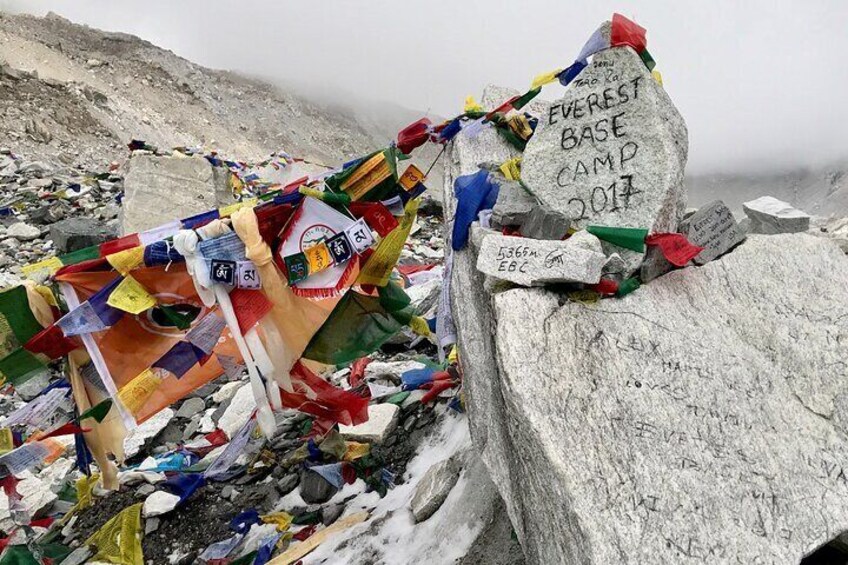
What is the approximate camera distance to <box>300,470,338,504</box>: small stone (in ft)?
16.9

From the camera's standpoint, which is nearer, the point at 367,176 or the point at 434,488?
the point at 367,176

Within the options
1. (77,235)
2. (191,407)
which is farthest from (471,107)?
(77,235)

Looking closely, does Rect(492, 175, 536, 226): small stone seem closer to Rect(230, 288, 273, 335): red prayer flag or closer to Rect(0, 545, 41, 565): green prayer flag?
Rect(230, 288, 273, 335): red prayer flag

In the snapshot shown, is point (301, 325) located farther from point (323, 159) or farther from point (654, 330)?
point (323, 159)

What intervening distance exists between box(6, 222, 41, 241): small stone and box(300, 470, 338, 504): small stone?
1036 centimetres

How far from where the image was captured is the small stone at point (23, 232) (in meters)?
12.3

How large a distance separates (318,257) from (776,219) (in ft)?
15.5

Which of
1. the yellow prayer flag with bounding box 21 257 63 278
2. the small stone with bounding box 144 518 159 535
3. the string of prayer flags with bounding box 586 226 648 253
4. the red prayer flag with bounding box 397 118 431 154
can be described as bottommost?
the small stone with bounding box 144 518 159 535

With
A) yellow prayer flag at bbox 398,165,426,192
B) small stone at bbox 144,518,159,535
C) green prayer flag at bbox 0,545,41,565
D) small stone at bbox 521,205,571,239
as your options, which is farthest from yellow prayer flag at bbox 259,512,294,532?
small stone at bbox 521,205,571,239

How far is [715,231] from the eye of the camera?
11.7 feet

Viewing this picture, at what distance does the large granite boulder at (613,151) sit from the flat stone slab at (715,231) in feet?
0.40

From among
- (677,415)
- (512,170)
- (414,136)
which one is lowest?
(677,415)

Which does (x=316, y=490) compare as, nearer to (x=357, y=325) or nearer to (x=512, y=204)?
(x=357, y=325)

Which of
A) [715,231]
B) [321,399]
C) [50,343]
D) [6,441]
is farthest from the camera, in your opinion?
[321,399]
